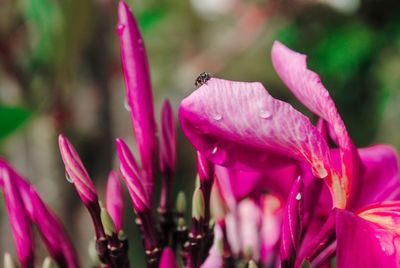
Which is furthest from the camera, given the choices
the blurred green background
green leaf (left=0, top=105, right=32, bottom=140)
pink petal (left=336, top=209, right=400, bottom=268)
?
the blurred green background

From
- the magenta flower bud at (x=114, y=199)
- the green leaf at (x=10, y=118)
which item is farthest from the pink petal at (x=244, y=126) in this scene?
the green leaf at (x=10, y=118)

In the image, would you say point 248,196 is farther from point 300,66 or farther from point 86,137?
point 86,137

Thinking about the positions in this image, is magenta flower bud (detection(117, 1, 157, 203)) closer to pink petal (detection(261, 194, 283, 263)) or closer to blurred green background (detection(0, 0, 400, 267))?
pink petal (detection(261, 194, 283, 263))

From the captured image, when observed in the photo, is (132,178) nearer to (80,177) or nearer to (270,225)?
(80,177)

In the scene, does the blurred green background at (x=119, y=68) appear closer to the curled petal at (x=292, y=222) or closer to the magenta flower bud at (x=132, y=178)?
the magenta flower bud at (x=132, y=178)

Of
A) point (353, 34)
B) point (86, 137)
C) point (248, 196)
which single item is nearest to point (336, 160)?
point (248, 196)

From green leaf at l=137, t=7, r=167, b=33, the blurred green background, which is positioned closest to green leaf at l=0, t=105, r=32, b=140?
the blurred green background
